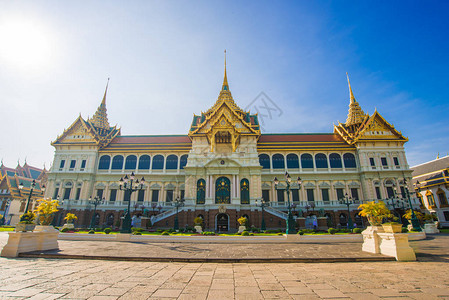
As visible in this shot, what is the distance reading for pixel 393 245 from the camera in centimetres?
892

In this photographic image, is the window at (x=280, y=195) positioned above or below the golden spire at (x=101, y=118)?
below

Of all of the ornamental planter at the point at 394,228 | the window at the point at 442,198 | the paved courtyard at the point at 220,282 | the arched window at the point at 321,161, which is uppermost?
the arched window at the point at 321,161

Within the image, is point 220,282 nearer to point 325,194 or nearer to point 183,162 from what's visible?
point 183,162

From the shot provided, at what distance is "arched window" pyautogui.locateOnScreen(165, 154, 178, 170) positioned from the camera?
35.6 meters

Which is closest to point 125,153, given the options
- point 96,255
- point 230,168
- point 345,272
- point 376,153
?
point 230,168

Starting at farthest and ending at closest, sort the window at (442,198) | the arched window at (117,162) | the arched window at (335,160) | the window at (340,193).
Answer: the arched window at (117,162) < the window at (442,198) < the arched window at (335,160) < the window at (340,193)

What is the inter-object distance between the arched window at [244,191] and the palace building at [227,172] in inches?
5.2

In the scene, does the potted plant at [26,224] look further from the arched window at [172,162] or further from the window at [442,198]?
the window at [442,198]

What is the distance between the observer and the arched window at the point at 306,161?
34.5 metres

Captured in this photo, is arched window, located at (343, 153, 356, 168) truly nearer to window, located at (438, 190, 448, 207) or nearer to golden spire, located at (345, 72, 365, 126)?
golden spire, located at (345, 72, 365, 126)

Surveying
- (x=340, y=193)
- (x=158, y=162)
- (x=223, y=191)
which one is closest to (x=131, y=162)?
(x=158, y=162)

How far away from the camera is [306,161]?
3481 centimetres

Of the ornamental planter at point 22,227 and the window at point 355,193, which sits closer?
the ornamental planter at point 22,227

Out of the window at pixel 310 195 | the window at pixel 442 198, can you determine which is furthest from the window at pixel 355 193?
the window at pixel 442 198
